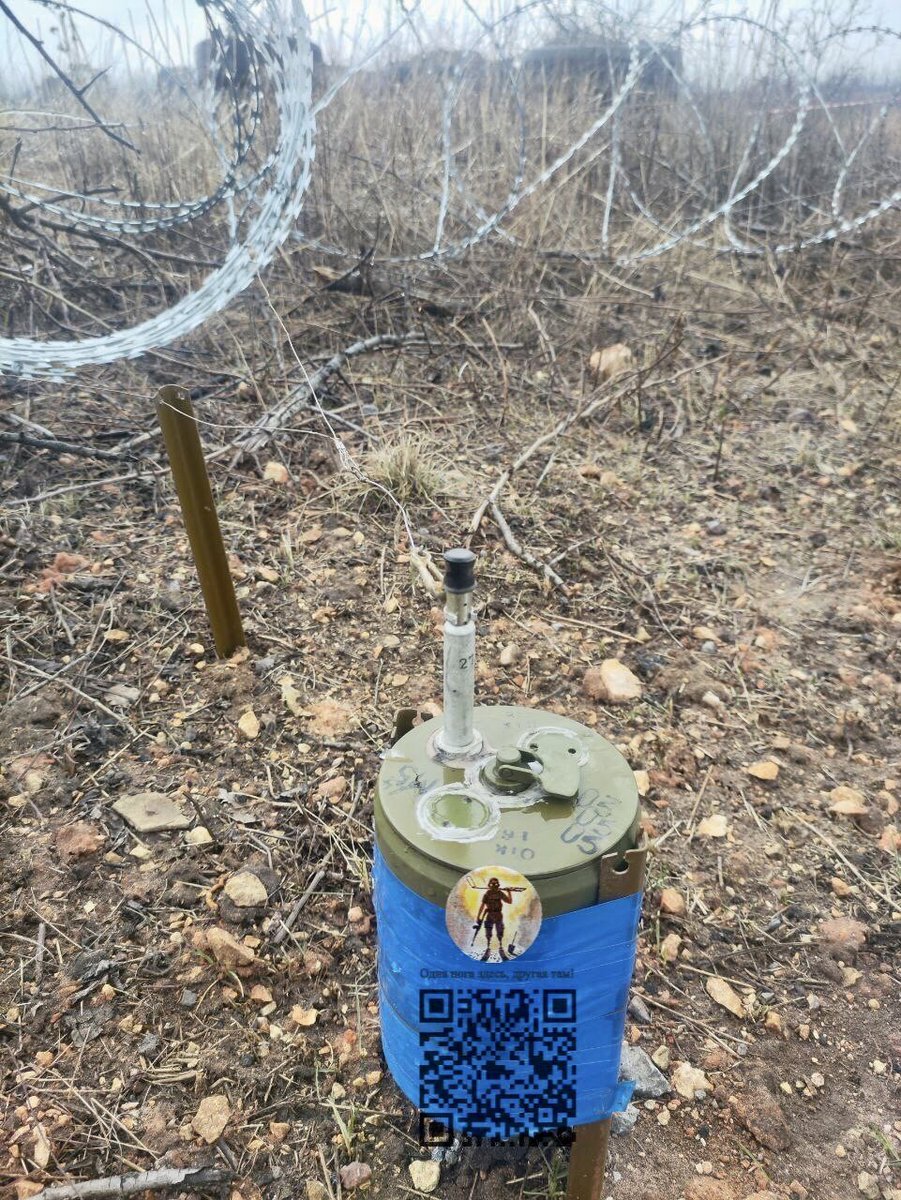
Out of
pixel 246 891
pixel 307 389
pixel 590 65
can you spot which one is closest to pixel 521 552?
pixel 307 389

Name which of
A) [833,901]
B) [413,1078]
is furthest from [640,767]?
[413,1078]

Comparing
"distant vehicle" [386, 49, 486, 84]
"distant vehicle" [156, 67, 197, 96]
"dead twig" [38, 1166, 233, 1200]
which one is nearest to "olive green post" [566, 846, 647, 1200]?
"dead twig" [38, 1166, 233, 1200]

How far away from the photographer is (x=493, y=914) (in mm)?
930

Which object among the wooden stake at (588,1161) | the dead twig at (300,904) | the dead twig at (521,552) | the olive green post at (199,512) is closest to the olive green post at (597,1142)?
the wooden stake at (588,1161)

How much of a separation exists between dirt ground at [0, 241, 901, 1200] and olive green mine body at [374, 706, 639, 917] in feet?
2.19

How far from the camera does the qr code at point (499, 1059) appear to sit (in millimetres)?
1050

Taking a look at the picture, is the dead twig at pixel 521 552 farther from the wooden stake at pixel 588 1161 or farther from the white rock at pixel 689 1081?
the wooden stake at pixel 588 1161

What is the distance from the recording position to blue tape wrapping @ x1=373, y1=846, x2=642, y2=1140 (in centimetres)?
102

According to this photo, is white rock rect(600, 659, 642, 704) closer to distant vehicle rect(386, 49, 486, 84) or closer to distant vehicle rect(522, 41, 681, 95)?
distant vehicle rect(386, 49, 486, 84)

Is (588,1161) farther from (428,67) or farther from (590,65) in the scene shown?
(590,65)

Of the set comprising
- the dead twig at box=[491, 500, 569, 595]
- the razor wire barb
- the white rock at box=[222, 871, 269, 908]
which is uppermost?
the razor wire barb

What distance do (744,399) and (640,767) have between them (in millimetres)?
2791

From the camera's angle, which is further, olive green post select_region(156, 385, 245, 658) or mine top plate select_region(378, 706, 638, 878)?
olive green post select_region(156, 385, 245, 658)

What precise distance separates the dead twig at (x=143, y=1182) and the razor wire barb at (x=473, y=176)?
1837 mm
